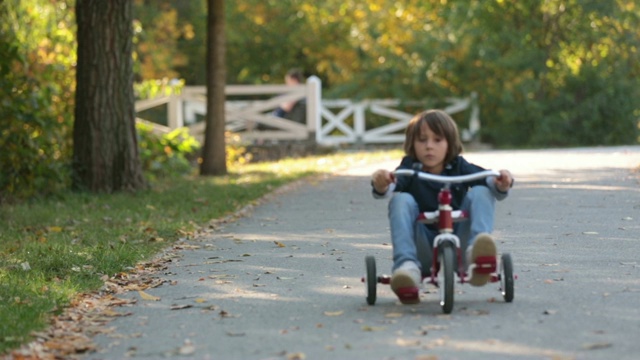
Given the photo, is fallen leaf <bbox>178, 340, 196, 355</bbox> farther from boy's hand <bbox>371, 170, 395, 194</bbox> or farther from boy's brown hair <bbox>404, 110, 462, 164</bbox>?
boy's brown hair <bbox>404, 110, 462, 164</bbox>

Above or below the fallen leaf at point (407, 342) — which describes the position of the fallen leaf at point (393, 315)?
below

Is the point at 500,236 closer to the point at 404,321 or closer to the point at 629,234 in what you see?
the point at 629,234

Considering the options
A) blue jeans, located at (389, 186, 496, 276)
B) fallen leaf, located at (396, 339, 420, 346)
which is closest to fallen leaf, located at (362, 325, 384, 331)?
A: fallen leaf, located at (396, 339, 420, 346)

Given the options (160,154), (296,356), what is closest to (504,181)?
(296,356)

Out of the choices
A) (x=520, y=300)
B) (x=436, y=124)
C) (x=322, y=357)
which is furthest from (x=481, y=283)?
(x=322, y=357)

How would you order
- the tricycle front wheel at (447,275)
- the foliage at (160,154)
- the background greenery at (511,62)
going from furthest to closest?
the background greenery at (511,62), the foliage at (160,154), the tricycle front wheel at (447,275)

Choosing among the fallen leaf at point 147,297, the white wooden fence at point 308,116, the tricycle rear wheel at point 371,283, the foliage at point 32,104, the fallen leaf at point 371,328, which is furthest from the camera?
the white wooden fence at point 308,116

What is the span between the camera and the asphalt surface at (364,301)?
662 cm

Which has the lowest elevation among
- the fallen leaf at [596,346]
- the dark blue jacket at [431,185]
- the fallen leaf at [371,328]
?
the fallen leaf at [371,328]

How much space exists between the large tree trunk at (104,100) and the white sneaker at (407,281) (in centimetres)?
1012

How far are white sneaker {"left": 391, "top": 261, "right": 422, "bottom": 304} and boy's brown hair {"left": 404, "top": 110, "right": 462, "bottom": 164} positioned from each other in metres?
0.80

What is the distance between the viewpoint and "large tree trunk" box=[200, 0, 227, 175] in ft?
71.4

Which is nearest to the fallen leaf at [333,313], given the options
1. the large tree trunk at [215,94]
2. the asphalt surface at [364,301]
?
the asphalt surface at [364,301]

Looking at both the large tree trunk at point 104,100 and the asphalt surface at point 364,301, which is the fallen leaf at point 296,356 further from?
the large tree trunk at point 104,100
